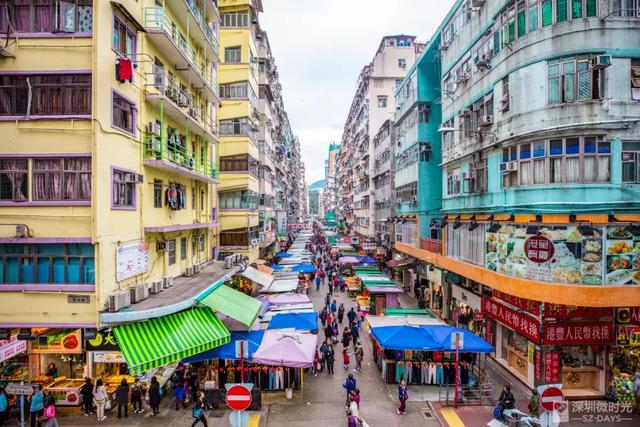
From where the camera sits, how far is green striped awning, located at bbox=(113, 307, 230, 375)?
45.2 ft

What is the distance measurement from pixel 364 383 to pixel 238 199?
1817 centimetres

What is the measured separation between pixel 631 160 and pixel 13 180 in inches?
845

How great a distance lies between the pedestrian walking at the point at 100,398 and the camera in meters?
14.5

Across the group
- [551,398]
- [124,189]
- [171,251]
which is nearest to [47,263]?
[124,189]

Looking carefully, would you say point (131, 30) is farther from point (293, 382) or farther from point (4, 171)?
point (293, 382)

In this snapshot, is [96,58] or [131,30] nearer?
[96,58]

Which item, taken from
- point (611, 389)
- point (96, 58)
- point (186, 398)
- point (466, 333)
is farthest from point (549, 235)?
point (96, 58)

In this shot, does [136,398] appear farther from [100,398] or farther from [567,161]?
[567,161]

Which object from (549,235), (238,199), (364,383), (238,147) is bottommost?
(364,383)

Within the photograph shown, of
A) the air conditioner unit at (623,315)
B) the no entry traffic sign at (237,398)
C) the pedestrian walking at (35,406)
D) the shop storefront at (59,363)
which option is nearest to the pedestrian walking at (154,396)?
the shop storefront at (59,363)

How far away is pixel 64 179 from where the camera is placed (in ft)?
47.1

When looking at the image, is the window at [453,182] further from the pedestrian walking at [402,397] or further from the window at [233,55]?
the window at [233,55]

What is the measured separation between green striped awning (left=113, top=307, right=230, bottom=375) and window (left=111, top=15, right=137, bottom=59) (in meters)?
9.99

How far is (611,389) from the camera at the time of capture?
16.6 metres
